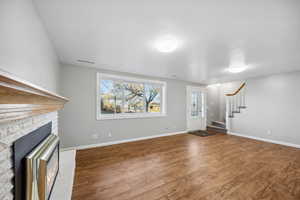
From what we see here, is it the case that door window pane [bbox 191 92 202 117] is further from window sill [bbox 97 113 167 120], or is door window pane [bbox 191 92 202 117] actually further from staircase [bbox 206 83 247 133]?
window sill [bbox 97 113 167 120]

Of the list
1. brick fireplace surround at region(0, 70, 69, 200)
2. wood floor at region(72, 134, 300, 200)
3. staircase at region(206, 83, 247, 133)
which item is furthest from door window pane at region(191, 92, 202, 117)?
brick fireplace surround at region(0, 70, 69, 200)

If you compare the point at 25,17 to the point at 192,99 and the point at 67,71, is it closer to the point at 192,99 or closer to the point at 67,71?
the point at 67,71

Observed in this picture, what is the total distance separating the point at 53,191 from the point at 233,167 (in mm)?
2935

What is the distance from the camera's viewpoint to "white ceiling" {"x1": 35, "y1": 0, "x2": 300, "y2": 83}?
124 centimetres

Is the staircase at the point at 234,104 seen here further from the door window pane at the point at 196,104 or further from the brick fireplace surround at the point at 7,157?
the brick fireplace surround at the point at 7,157

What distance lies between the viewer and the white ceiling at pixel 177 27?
1.24 meters

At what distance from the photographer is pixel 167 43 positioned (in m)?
1.99

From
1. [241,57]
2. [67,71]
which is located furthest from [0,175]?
[241,57]

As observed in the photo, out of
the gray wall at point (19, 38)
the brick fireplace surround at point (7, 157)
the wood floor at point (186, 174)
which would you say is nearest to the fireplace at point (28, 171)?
the brick fireplace surround at point (7, 157)

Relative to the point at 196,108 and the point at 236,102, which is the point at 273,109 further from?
the point at 196,108

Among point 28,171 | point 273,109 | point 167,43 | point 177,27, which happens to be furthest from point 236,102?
point 28,171

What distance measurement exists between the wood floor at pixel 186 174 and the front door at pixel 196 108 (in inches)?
84.9

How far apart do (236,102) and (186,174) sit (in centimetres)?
436

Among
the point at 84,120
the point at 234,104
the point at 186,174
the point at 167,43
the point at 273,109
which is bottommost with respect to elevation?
the point at 186,174
